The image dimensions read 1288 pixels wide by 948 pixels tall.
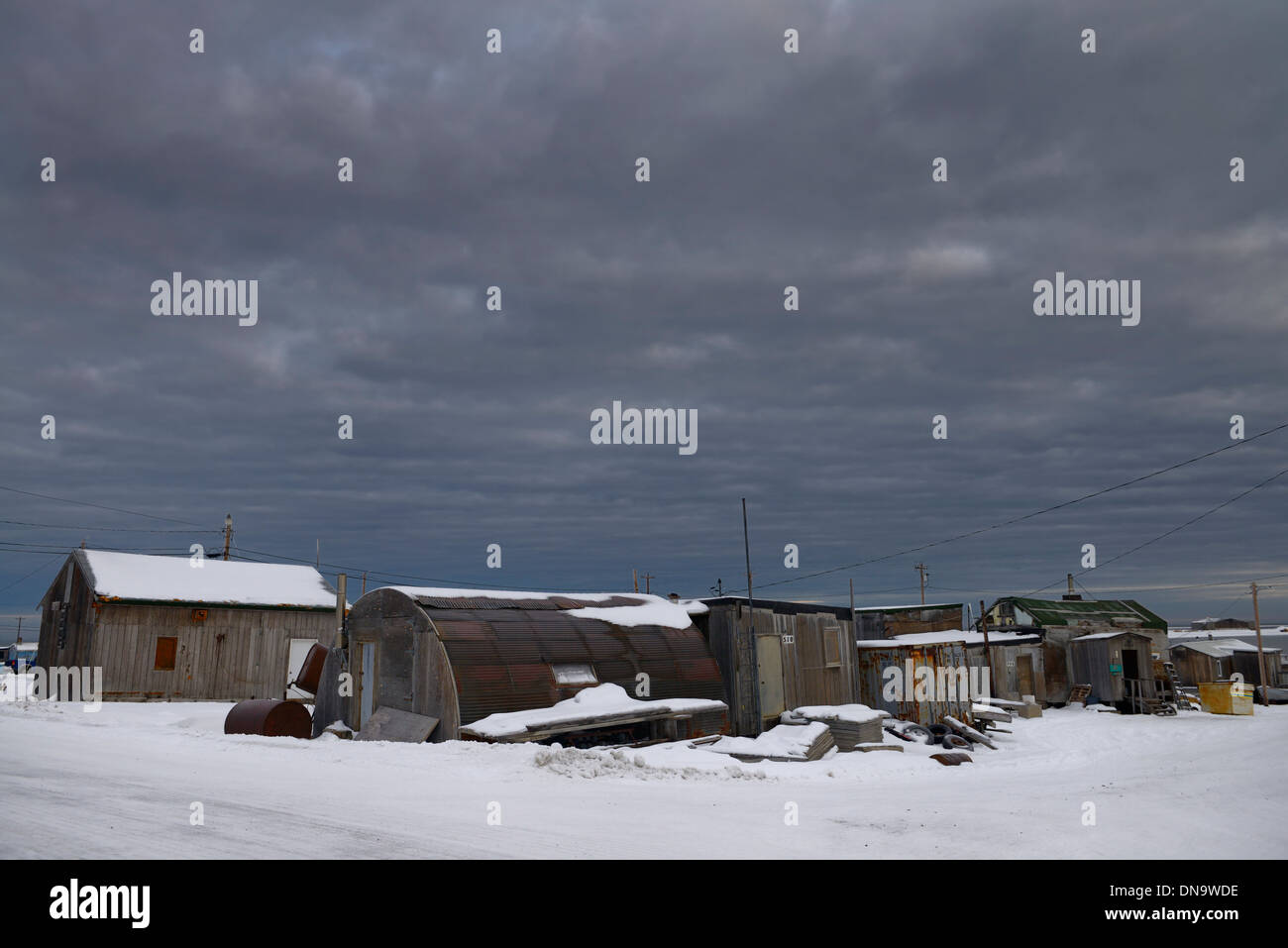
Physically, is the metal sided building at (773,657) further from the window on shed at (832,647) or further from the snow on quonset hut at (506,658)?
the snow on quonset hut at (506,658)

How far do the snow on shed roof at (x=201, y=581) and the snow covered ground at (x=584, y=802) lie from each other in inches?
546

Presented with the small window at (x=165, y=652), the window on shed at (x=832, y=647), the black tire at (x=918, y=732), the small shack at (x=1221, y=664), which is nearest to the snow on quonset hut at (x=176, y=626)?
the small window at (x=165, y=652)

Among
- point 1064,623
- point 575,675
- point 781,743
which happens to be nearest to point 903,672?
point 781,743

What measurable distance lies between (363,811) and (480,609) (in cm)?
1041

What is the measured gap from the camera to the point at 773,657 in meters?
24.6

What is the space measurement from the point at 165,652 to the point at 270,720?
53.9 feet

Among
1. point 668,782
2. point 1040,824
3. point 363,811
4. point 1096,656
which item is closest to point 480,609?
point 668,782

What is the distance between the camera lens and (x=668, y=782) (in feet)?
45.4

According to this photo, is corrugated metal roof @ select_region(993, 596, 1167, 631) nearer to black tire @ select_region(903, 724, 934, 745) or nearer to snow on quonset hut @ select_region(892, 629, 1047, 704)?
snow on quonset hut @ select_region(892, 629, 1047, 704)

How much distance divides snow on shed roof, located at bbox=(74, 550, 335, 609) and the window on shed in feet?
71.5

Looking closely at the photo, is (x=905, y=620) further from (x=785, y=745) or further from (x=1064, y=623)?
(x=785, y=745)

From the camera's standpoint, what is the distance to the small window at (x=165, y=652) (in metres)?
32.3

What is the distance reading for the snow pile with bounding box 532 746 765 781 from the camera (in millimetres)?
14133
